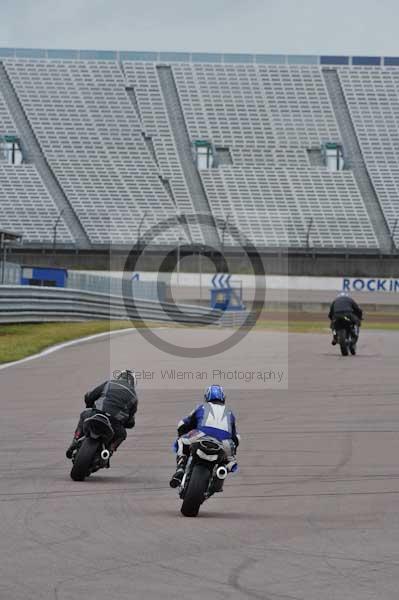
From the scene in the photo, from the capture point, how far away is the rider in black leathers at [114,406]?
9211 millimetres

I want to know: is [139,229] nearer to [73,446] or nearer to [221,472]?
[73,446]

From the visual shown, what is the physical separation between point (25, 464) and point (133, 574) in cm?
411

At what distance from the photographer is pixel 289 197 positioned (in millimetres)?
66438

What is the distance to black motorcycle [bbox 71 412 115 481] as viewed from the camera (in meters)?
8.81

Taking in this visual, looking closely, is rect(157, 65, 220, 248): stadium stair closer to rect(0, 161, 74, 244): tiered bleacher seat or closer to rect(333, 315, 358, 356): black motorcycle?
rect(0, 161, 74, 244): tiered bleacher seat

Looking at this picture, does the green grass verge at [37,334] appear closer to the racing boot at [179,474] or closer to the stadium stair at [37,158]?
the racing boot at [179,474]

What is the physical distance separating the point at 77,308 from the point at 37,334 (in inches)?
249

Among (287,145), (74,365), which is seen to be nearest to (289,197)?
(287,145)

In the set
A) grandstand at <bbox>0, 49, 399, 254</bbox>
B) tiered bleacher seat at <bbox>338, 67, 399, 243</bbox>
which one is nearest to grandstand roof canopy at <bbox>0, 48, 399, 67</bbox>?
grandstand at <bbox>0, 49, 399, 254</bbox>

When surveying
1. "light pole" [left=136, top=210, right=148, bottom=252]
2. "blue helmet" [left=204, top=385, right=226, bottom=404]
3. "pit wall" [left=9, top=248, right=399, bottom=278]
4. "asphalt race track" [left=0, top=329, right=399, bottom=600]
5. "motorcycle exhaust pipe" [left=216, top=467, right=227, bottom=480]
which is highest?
"light pole" [left=136, top=210, right=148, bottom=252]

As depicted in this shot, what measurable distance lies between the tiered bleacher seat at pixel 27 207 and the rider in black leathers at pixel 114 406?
51315 mm

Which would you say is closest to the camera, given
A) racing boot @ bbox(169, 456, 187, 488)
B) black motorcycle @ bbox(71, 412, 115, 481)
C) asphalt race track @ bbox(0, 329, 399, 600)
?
asphalt race track @ bbox(0, 329, 399, 600)

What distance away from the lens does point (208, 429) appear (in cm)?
797

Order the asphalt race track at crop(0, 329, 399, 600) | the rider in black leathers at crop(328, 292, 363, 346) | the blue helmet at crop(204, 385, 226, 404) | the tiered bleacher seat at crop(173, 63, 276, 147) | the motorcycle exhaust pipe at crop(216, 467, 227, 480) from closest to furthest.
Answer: the asphalt race track at crop(0, 329, 399, 600)
the motorcycle exhaust pipe at crop(216, 467, 227, 480)
the blue helmet at crop(204, 385, 226, 404)
the rider in black leathers at crop(328, 292, 363, 346)
the tiered bleacher seat at crop(173, 63, 276, 147)
